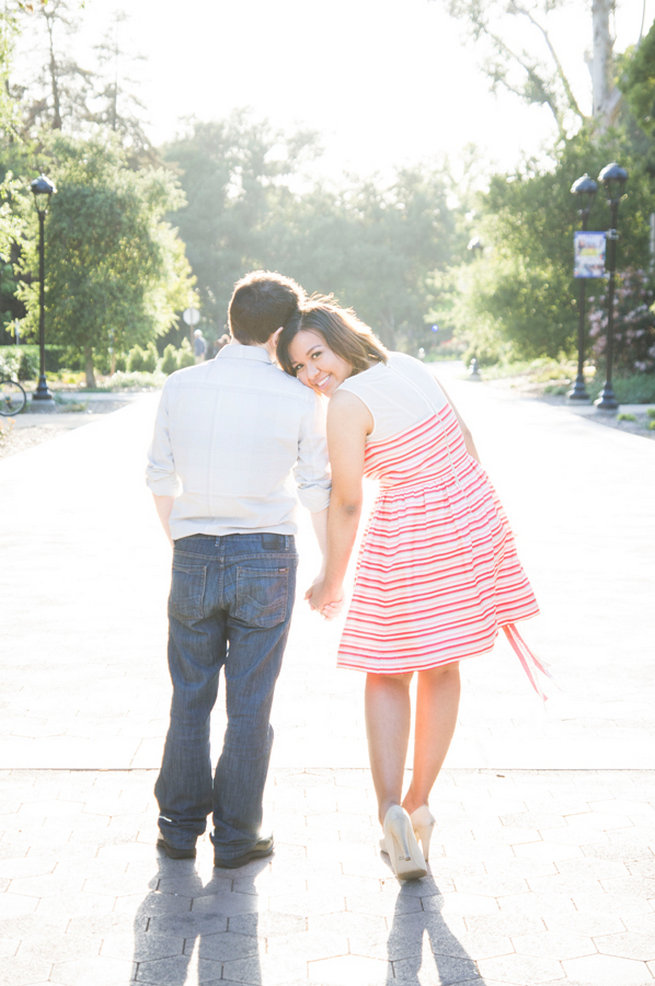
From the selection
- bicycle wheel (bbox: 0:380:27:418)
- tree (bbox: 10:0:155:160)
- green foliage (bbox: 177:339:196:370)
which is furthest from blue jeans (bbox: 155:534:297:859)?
tree (bbox: 10:0:155:160)

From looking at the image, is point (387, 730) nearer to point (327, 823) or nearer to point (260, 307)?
point (327, 823)

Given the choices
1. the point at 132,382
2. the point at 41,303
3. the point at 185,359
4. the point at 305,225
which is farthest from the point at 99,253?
the point at 305,225

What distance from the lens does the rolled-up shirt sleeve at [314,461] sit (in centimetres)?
333

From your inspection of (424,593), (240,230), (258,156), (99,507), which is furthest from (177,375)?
(258,156)

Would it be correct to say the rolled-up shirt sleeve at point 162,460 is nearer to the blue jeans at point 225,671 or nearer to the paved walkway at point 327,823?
the blue jeans at point 225,671

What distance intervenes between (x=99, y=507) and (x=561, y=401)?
1735 cm

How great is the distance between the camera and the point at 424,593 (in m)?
3.33

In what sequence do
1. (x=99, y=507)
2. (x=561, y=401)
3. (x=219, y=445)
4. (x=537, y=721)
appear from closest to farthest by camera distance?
(x=219, y=445)
(x=537, y=721)
(x=99, y=507)
(x=561, y=401)

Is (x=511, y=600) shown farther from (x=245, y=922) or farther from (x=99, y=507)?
(x=99, y=507)

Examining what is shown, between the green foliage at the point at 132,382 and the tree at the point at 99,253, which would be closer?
the tree at the point at 99,253

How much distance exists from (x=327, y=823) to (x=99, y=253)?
101 ft

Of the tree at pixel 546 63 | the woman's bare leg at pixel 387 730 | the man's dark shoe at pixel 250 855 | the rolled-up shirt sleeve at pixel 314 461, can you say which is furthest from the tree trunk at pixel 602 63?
the man's dark shoe at pixel 250 855

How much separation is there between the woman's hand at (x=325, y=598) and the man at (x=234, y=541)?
0.07 m

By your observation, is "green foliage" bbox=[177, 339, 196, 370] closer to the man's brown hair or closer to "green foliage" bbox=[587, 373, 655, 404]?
"green foliage" bbox=[587, 373, 655, 404]
